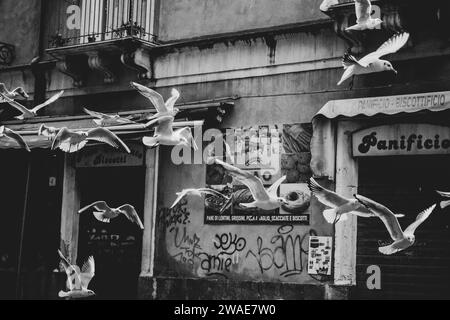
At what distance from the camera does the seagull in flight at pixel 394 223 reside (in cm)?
1075

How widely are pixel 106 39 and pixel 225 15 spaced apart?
2.19 metres

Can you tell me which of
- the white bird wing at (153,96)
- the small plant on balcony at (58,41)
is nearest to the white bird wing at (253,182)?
the white bird wing at (153,96)

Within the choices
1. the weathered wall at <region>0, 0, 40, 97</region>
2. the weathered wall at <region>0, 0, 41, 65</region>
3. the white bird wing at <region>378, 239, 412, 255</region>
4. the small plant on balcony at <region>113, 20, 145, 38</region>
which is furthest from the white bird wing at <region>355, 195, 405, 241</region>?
the weathered wall at <region>0, 0, 41, 65</region>

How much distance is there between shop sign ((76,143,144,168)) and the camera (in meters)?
16.0

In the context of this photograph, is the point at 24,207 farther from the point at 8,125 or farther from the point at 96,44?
the point at 96,44

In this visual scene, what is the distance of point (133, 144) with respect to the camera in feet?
52.9

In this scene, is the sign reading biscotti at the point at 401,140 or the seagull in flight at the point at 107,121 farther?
the seagull in flight at the point at 107,121

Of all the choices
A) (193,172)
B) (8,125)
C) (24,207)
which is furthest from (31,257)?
(193,172)

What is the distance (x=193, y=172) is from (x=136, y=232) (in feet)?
5.33

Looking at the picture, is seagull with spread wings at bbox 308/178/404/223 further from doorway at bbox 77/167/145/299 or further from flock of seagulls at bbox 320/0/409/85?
doorway at bbox 77/167/145/299

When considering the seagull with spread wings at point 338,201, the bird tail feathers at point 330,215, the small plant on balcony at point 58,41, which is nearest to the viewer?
the seagull with spread wings at point 338,201

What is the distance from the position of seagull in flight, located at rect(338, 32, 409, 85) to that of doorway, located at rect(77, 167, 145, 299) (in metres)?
4.75

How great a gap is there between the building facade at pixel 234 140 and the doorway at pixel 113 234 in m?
0.03

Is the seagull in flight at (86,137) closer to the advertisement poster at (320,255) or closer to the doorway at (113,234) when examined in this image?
the doorway at (113,234)
